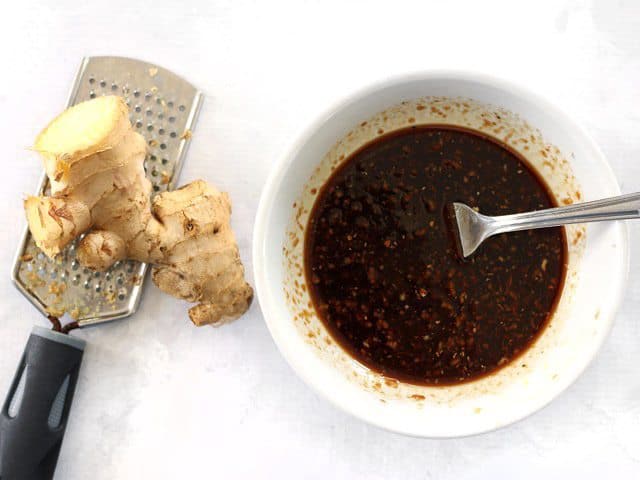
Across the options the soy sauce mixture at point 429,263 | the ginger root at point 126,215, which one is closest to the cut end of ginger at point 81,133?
the ginger root at point 126,215

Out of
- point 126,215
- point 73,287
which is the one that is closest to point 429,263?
point 126,215

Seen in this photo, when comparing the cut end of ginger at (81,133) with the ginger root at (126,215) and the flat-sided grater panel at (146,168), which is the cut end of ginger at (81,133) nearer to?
the ginger root at (126,215)

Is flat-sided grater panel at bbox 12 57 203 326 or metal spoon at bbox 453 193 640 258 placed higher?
metal spoon at bbox 453 193 640 258

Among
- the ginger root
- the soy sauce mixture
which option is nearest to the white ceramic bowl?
the soy sauce mixture

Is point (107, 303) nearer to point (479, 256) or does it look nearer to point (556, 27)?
point (479, 256)

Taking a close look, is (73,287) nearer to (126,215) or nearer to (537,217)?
(126,215)

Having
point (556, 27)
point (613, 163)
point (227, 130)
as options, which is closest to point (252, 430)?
point (227, 130)

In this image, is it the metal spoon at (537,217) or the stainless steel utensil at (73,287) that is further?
the stainless steel utensil at (73,287)

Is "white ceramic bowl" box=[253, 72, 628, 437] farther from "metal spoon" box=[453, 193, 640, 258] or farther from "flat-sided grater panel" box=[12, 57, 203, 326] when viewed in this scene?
"flat-sided grater panel" box=[12, 57, 203, 326]
